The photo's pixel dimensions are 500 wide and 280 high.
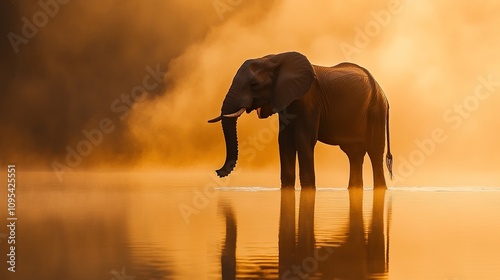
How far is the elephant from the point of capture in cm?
2317

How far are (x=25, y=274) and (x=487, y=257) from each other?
4265 millimetres

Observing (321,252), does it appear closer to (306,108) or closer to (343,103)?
(306,108)

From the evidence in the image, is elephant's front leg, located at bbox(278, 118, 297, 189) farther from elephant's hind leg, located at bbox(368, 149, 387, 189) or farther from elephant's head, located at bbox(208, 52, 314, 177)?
elephant's hind leg, located at bbox(368, 149, 387, 189)

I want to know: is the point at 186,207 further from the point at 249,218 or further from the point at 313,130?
the point at 313,130

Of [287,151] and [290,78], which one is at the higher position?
[290,78]

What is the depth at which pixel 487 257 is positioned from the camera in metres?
10.6

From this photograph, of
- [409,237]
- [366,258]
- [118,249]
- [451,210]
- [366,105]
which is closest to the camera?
[366,258]

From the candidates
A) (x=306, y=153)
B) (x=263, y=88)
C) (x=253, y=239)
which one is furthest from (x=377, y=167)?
(x=253, y=239)

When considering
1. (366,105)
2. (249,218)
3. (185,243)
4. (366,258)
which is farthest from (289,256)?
(366,105)

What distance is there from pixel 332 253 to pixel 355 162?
15638mm

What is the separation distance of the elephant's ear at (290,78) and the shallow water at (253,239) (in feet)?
11.5

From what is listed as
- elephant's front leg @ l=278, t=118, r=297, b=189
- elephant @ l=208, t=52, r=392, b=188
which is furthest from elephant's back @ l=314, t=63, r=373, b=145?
elephant's front leg @ l=278, t=118, r=297, b=189

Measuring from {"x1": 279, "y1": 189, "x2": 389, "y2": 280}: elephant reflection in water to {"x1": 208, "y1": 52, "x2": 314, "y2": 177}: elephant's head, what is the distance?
282 inches

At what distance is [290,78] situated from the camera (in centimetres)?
2362
